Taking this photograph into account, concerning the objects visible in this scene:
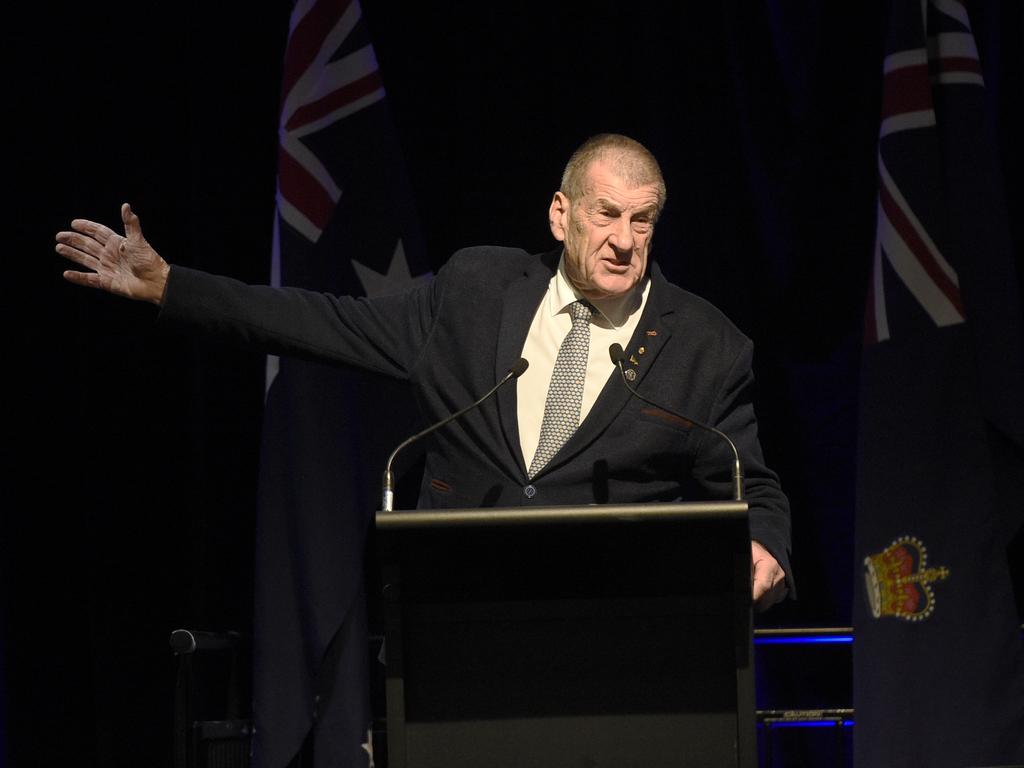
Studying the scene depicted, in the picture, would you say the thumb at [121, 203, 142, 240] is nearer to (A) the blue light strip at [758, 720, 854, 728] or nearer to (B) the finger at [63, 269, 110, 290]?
(B) the finger at [63, 269, 110, 290]

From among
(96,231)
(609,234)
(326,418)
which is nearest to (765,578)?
(609,234)

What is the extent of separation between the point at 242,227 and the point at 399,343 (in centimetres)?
161

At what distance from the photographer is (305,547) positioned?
346 centimetres

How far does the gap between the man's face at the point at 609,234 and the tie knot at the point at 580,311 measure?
0.02 metres

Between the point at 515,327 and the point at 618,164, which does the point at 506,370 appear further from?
the point at 618,164

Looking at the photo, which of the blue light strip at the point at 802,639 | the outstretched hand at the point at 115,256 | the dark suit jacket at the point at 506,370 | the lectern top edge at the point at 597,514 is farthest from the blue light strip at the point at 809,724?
the outstretched hand at the point at 115,256

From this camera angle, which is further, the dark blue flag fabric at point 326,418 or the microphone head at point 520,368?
the dark blue flag fabric at point 326,418

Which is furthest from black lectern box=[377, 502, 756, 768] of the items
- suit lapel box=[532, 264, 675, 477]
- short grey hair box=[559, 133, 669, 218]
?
short grey hair box=[559, 133, 669, 218]

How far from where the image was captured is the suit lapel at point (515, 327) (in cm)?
228

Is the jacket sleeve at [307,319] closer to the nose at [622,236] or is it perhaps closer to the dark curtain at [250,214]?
the nose at [622,236]

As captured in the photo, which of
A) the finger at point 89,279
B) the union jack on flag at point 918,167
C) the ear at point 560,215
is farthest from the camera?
the union jack on flag at point 918,167

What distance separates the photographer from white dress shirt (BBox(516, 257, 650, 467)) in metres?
2.34

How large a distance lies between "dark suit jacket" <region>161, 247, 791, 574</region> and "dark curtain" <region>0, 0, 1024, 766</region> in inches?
54.6

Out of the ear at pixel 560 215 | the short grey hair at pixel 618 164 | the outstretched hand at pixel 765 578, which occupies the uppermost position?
the short grey hair at pixel 618 164
